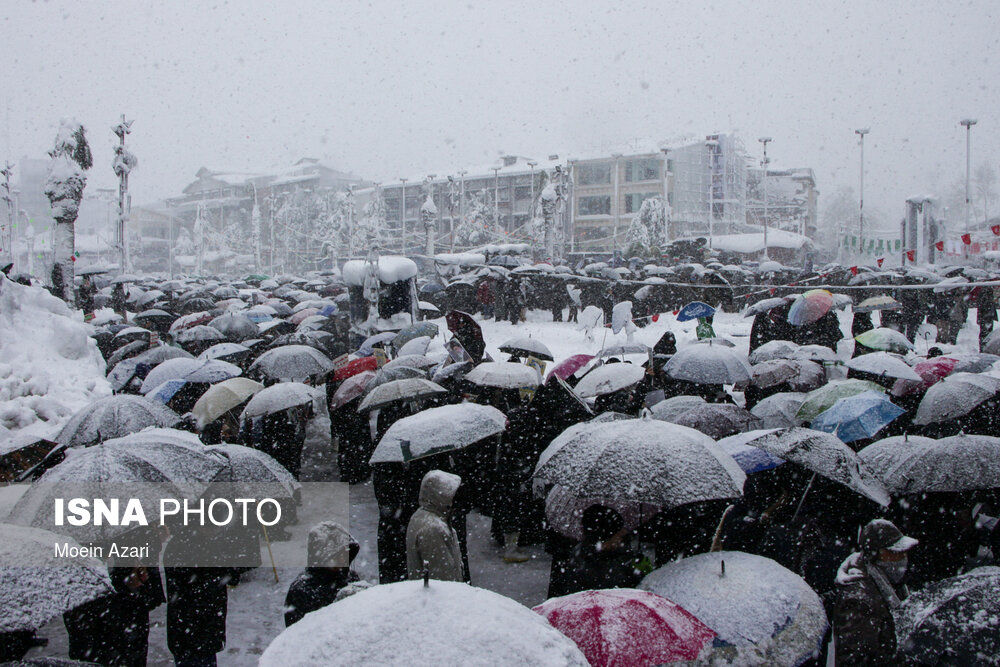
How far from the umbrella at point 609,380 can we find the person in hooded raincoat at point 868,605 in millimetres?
3032

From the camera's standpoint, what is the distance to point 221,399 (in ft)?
21.9

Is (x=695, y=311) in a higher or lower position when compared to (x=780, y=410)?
higher

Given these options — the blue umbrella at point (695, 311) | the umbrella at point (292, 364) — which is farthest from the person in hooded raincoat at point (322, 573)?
the blue umbrella at point (695, 311)

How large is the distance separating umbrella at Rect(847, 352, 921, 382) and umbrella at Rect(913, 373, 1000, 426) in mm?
588

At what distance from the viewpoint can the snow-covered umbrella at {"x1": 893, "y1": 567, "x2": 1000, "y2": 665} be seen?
8.31 feet

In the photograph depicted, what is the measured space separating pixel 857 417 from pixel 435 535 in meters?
3.36

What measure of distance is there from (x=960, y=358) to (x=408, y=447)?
247 inches

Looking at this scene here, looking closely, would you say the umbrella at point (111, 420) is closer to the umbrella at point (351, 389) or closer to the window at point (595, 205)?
the umbrella at point (351, 389)

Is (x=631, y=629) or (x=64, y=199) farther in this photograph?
(x=64, y=199)

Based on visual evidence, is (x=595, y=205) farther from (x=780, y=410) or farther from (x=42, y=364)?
(x=780, y=410)

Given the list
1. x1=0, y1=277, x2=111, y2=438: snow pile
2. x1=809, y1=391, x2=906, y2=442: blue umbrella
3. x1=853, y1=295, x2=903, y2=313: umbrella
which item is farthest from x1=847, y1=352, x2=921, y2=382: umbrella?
x1=0, y1=277, x2=111, y2=438: snow pile

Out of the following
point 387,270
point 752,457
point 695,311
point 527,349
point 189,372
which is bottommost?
point 752,457

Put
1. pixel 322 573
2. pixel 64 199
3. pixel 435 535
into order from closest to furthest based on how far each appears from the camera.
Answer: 1. pixel 322 573
2. pixel 435 535
3. pixel 64 199

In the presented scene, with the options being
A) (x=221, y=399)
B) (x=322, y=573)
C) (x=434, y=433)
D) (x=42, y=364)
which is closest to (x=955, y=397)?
(x=434, y=433)
